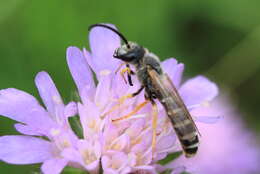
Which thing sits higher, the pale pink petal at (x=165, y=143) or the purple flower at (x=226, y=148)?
the purple flower at (x=226, y=148)

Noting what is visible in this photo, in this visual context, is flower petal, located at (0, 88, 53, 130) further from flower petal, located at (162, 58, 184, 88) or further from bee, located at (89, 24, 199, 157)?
flower petal, located at (162, 58, 184, 88)

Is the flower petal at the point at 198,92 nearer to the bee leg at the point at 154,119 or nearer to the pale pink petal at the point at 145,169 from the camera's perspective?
the bee leg at the point at 154,119

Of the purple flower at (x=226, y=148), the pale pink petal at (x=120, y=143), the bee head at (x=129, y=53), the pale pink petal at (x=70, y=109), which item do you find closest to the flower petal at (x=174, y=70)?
the bee head at (x=129, y=53)

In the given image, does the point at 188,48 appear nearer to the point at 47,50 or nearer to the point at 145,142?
the point at 47,50

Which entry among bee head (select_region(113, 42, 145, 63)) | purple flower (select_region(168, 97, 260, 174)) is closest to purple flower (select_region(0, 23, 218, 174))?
bee head (select_region(113, 42, 145, 63))

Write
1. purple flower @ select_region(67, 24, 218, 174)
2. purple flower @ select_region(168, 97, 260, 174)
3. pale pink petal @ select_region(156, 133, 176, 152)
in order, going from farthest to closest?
purple flower @ select_region(168, 97, 260, 174), pale pink petal @ select_region(156, 133, 176, 152), purple flower @ select_region(67, 24, 218, 174)

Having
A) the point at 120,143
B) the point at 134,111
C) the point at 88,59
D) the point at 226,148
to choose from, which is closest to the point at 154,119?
the point at 134,111

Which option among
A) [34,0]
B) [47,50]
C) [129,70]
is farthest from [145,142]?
[34,0]
